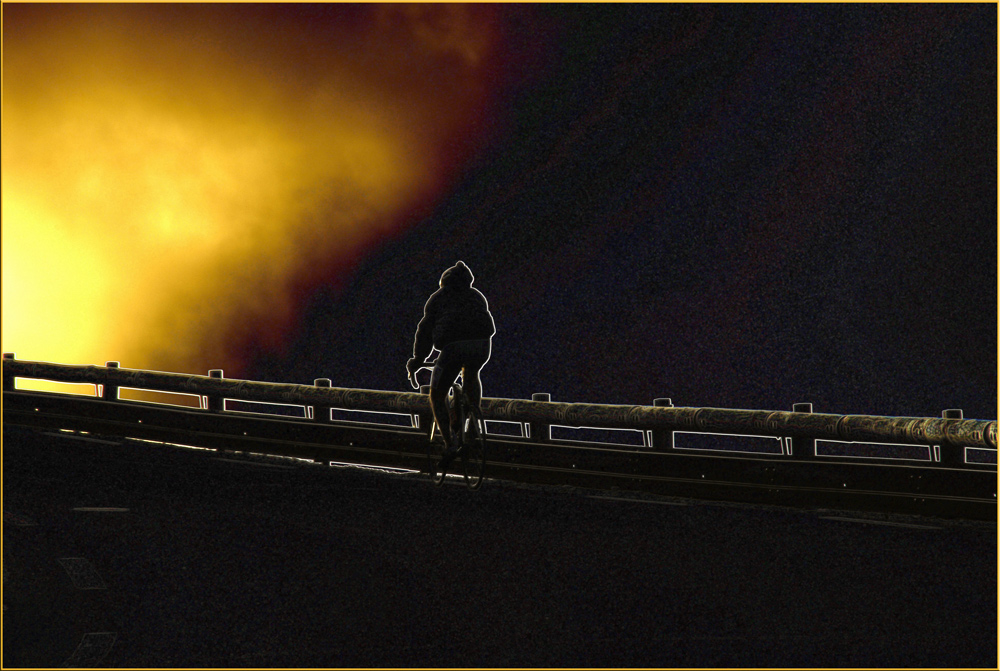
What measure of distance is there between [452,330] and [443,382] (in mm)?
605

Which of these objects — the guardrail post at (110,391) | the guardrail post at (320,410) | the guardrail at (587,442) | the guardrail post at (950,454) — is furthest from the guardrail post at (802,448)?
the guardrail post at (110,391)

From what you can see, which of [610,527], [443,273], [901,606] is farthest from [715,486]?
[901,606]

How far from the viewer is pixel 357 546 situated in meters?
9.98

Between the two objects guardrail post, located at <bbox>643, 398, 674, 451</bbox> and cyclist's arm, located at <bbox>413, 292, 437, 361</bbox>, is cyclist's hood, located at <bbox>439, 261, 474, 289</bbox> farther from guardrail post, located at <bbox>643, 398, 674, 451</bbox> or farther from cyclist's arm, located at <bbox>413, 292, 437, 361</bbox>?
guardrail post, located at <bbox>643, 398, 674, 451</bbox>

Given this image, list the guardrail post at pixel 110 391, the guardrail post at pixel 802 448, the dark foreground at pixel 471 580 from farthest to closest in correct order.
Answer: the guardrail post at pixel 110 391 → the guardrail post at pixel 802 448 → the dark foreground at pixel 471 580

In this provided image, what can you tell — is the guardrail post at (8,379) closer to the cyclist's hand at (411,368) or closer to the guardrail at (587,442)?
the guardrail at (587,442)

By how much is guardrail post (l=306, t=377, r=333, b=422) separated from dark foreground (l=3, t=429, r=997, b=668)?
2699mm

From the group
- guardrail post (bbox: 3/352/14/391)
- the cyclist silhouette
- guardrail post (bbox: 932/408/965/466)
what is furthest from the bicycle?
guardrail post (bbox: 3/352/14/391)

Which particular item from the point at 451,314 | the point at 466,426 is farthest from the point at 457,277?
the point at 466,426

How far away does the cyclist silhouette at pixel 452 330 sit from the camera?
1199 centimetres

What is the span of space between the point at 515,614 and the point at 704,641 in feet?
4.21

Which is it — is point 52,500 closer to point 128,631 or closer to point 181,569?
point 181,569

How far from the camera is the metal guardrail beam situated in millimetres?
10953

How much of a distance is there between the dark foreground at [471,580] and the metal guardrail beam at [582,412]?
2.76ft
